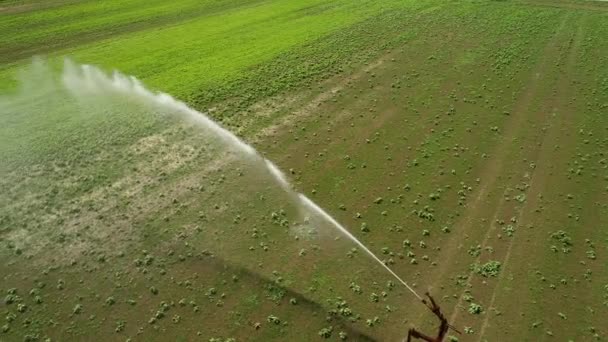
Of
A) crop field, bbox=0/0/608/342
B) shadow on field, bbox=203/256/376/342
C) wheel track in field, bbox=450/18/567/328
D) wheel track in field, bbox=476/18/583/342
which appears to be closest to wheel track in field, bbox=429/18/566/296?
wheel track in field, bbox=450/18/567/328

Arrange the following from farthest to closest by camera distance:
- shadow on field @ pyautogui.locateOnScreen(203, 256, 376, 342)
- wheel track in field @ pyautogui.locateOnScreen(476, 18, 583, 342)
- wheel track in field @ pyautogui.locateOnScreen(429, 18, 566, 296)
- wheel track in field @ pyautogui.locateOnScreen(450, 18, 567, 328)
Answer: wheel track in field @ pyautogui.locateOnScreen(429, 18, 566, 296) < wheel track in field @ pyautogui.locateOnScreen(476, 18, 583, 342) < wheel track in field @ pyautogui.locateOnScreen(450, 18, 567, 328) < shadow on field @ pyautogui.locateOnScreen(203, 256, 376, 342)

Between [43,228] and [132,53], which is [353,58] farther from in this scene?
[43,228]

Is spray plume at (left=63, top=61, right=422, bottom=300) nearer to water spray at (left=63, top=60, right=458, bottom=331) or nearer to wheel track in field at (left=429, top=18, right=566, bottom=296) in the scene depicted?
water spray at (left=63, top=60, right=458, bottom=331)

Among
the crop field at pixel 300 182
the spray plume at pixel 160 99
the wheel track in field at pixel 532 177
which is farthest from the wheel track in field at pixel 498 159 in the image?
the spray plume at pixel 160 99

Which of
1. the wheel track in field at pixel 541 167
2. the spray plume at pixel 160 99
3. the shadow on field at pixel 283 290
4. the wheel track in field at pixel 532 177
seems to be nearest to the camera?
the shadow on field at pixel 283 290

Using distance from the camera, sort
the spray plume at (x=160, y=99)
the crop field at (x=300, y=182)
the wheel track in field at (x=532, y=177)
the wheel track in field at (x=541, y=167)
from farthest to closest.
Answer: the spray plume at (x=160, y=99)
the wheel track in field at (x=541, y=167)
the wheel track in field at (x=532, y=177)
the crop field at (x=300, y=182)

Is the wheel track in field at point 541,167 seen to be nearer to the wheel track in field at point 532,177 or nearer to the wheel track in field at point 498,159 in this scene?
the wheel track in field at point 532,177

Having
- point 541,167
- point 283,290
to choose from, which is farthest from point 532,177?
point 283,290
